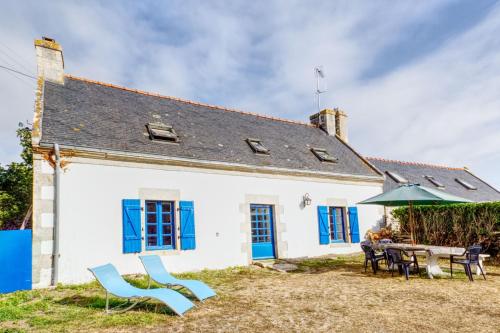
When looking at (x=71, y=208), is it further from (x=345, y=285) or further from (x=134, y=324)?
(x=345, y=285)

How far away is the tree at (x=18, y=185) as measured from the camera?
624 inches

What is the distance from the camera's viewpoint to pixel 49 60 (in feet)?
36.0

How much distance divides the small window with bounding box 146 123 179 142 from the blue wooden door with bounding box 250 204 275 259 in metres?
3.25

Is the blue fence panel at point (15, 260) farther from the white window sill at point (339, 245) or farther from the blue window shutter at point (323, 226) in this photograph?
the white window sill at point (339, 245)

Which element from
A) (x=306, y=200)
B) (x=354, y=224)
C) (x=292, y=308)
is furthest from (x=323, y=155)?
(x=292, y=308)

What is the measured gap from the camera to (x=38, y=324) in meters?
5.02

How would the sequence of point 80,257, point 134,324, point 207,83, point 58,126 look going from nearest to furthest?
1. point 134,324
2. point 80,257
3. point 58,126
4. point 207,83

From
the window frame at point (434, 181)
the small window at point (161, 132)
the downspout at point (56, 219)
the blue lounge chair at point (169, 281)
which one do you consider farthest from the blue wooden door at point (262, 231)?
the window frame at point (434, 181)

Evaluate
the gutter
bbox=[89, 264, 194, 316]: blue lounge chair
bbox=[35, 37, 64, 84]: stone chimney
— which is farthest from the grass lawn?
bbox=[35, 37, 64, 84]: stone chimney

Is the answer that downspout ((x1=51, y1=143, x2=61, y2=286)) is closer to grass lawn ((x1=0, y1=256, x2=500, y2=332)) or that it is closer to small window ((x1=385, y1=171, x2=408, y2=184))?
grass lawn ((x1=0, y1=256, x2=500, y2=332))

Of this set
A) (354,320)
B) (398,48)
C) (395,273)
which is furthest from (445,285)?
(398,48)

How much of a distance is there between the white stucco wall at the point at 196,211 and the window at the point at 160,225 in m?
0.32

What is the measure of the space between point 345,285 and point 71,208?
6329 millimetres

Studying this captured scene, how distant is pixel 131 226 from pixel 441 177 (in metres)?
18.3
